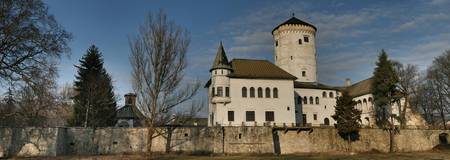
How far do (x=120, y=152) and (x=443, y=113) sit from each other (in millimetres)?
40847

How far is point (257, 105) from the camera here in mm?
37031

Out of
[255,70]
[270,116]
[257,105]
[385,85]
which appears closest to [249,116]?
[257,105]

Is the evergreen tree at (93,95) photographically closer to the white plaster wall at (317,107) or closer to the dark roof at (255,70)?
the dark roof at (255,70)

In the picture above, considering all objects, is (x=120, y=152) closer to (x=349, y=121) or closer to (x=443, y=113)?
(x=349, y=121)

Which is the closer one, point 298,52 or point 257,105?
point 257,105

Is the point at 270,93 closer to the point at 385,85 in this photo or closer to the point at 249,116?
the point at 249,116

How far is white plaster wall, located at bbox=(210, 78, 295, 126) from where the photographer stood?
119 feet

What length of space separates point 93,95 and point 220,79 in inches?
528

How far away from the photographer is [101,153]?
96.4 feet

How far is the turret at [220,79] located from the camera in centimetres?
3612

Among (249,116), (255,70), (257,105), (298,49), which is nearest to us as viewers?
(249,116)

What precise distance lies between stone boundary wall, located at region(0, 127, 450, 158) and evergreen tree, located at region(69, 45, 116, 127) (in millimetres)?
4255

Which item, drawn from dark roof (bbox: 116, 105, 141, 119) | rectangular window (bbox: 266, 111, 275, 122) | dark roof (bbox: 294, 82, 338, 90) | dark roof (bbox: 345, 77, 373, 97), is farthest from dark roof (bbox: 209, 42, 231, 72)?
dark roof (bbox: 345, 77, 373, 97)

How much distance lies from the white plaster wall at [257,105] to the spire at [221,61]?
5.74 feet
